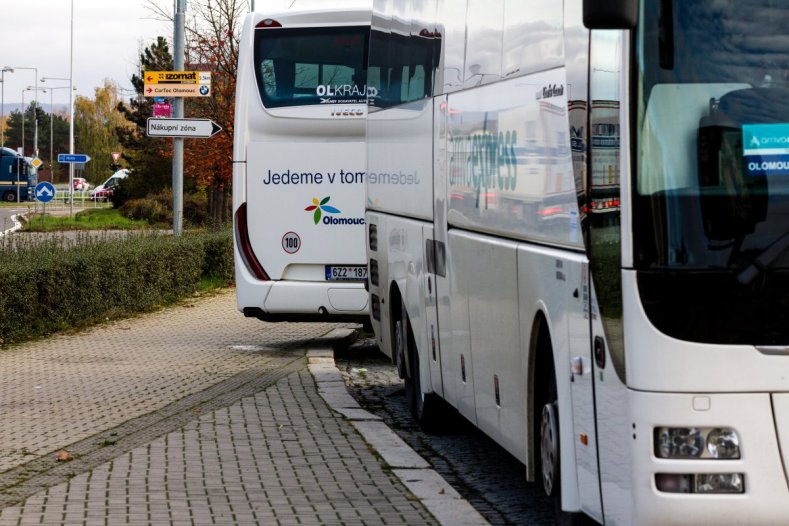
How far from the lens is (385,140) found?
11.9 metres

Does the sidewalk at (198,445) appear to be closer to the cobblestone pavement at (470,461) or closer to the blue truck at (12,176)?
the cobblestone pavement at (470,461)

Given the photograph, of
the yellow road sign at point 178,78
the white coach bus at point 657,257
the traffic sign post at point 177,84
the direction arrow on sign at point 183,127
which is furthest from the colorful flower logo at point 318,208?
the white coach bus at point 657,257

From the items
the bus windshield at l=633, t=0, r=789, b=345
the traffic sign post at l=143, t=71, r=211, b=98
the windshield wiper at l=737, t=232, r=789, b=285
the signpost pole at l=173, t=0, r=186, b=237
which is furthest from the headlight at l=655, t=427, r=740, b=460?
the signpost pole at l=173, t=0, r=186, b=237

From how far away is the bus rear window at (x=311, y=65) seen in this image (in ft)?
52.1

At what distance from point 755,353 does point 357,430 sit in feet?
17.8

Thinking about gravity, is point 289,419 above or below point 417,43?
below

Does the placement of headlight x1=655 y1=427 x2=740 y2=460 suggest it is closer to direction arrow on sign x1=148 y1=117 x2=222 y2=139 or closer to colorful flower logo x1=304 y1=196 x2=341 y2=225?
colorful flower logo x1=304 y1=196 x2=341 y2=225

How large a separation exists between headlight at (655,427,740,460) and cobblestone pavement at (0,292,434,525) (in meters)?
2.38

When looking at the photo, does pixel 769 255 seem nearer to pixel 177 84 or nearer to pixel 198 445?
pixel 198 445

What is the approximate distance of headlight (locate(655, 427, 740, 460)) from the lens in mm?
5199

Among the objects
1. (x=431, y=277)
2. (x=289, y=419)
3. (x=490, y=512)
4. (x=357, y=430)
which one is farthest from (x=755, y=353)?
(x=289, y=419)

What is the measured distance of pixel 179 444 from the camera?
9.62m

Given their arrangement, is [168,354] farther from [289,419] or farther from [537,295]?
[537,295]

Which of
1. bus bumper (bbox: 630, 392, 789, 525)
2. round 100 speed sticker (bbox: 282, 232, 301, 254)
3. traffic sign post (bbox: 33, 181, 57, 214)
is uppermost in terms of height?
traffic sign post (bbox: 33, 181, 57, 214)
